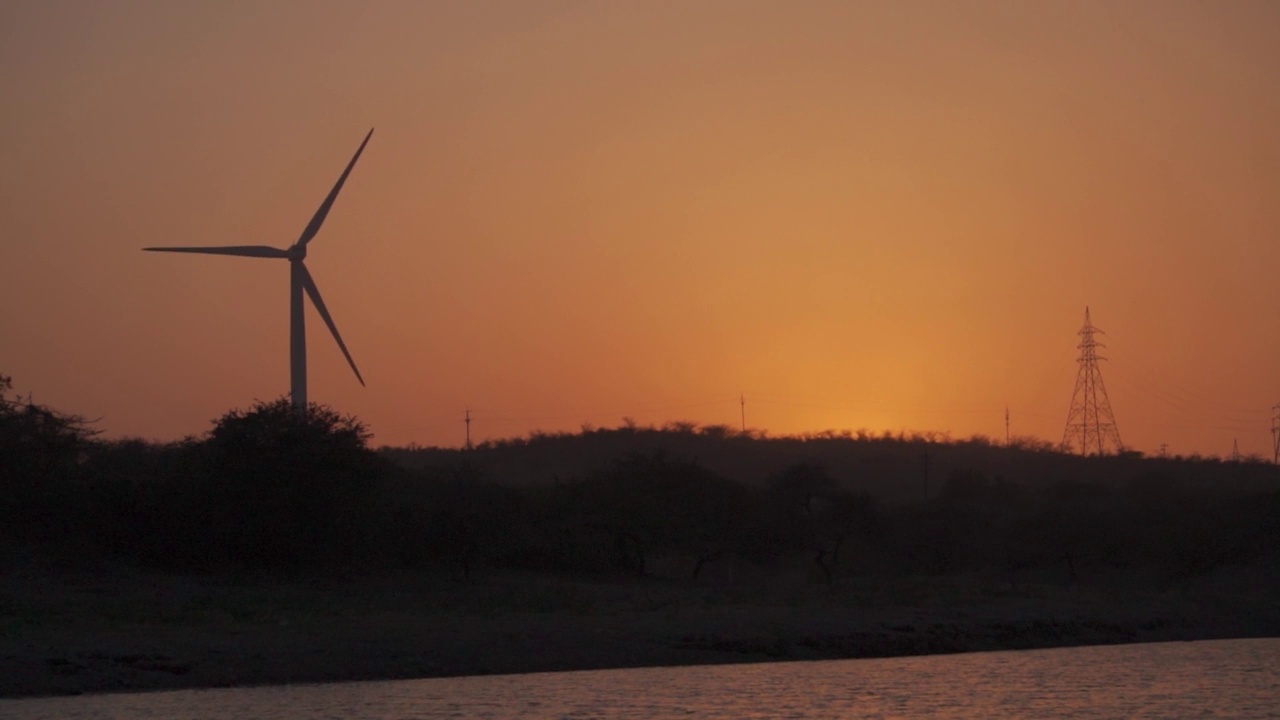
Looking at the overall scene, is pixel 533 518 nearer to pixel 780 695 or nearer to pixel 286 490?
pixel 286 490

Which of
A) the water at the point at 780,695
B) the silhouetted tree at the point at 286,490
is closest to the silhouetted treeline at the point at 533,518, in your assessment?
the silhouetted tree at the point at 286,490

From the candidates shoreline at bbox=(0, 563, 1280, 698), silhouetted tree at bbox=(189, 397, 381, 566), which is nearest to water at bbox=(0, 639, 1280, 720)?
shoreline at bbox=(0, 563, 1280, 698)

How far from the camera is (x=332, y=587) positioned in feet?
148

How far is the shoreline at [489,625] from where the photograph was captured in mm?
30938

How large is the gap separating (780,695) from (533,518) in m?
30.2

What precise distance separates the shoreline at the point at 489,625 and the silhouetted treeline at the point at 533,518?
9.12 ft

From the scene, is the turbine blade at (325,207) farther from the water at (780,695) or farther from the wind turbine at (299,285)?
the water at (780,695)

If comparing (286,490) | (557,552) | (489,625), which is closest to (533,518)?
(557,552)

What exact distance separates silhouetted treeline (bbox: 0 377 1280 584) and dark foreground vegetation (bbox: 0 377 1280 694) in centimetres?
11

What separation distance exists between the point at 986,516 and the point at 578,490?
24.6 meters

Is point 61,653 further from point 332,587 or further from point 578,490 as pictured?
point 578,490

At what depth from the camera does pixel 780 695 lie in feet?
97.7

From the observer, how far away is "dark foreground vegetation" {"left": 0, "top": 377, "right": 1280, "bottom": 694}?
38.0 metres

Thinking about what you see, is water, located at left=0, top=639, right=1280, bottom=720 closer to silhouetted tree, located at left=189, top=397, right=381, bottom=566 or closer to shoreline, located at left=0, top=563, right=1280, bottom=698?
shoreline, located at left=0, top=563, right=1280, bottom=698
